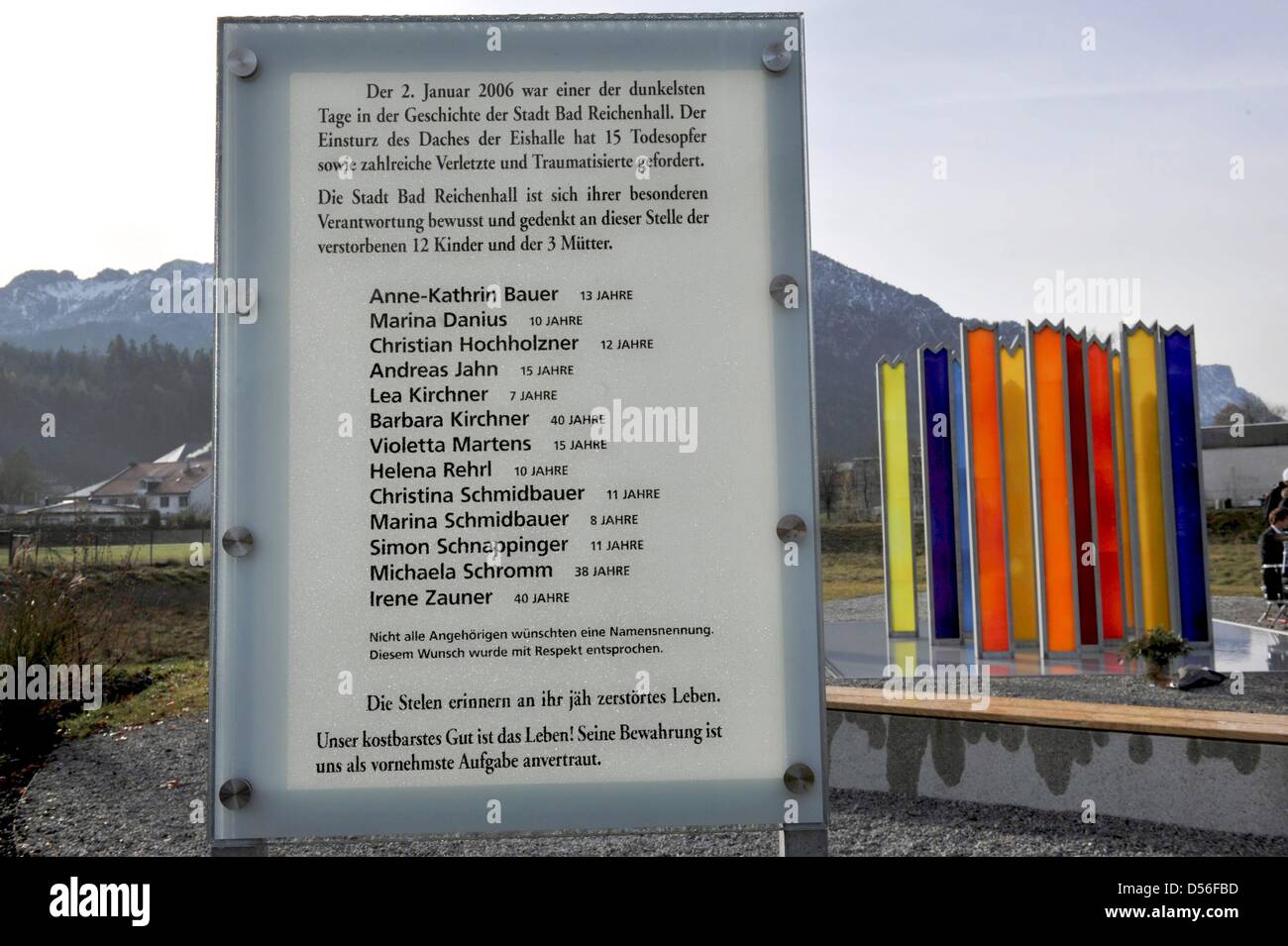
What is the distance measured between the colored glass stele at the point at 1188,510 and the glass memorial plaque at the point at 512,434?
347 inches

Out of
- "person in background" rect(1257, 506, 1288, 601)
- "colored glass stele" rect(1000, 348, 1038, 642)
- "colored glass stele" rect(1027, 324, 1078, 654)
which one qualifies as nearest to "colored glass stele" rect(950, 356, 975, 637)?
"colored glass stele" rect(1000, 348, 1038, 642)

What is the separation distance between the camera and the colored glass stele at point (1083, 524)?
31.0 feet

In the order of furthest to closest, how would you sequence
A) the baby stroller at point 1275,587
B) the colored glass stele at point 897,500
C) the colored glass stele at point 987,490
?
the baby stroller at point 1275,587 → the colored glass stele at point 897,500 → the colored glass stele at point 987,490

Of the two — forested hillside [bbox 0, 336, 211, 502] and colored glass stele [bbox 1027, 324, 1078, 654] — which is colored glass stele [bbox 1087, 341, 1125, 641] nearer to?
colored glass stele [bbox 1027, 324, 1078, 654]

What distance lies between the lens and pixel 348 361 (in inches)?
95.0

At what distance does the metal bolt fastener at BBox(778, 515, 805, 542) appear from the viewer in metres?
2.37

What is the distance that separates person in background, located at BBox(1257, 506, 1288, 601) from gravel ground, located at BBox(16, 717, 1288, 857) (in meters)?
8.69

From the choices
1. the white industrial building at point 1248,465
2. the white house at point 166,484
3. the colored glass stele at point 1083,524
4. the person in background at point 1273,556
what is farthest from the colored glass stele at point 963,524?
the white industrial building at point 1248,465

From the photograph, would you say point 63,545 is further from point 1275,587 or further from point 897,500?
point 1275,587

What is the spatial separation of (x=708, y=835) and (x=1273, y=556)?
1032 cm

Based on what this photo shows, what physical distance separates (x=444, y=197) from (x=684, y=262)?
0.67 m

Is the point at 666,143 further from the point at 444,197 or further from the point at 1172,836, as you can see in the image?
the point at 1172,836

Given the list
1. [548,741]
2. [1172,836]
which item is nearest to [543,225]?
[548,741]

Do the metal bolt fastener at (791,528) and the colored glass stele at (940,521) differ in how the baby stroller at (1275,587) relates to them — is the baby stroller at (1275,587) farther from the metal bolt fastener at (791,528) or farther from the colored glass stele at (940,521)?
the metal bolt fastener at (791,528)
